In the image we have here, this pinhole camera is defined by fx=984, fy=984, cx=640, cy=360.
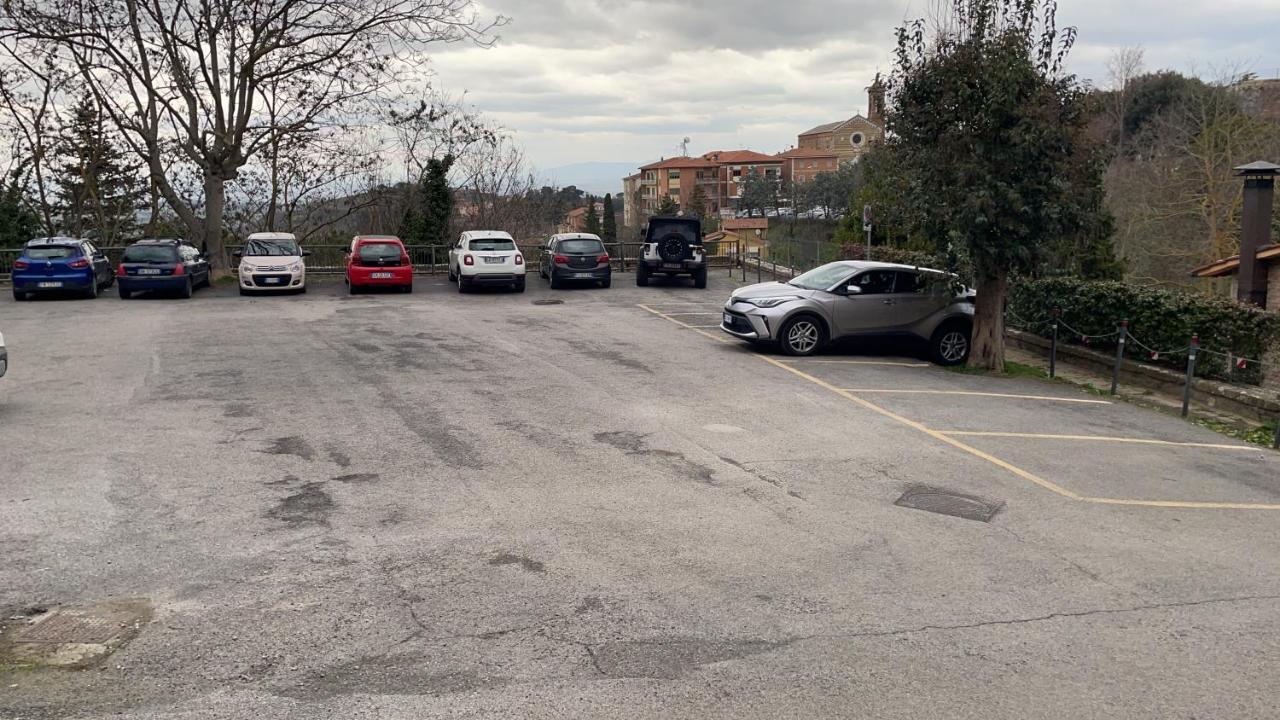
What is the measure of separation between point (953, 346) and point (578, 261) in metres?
12.0

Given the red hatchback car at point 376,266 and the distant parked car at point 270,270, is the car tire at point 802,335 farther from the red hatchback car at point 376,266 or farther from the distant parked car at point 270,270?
the distant parked car at point 270,270

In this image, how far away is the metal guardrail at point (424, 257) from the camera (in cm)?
2868

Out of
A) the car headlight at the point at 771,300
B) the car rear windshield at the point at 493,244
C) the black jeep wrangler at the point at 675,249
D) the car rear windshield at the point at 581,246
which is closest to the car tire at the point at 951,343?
the car headlight at the point at 771,300

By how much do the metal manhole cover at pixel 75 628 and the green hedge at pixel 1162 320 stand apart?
13.7 m

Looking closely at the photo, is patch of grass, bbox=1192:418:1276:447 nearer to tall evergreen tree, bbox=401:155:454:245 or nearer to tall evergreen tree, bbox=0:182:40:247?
tall evergreen tree, bbox=401:155:454:245

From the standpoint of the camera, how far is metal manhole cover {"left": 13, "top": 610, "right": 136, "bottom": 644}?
5.12 meters

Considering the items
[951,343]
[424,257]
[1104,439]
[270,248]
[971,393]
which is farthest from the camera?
[424,257]

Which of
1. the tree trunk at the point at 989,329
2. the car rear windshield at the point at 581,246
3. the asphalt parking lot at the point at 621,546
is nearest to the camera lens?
the asphalt parking lot at the point at 621,546

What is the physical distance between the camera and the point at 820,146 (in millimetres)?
153375

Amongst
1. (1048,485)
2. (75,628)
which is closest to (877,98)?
(1048,485)

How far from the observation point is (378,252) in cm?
2486

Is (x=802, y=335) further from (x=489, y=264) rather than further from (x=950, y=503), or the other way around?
(x=489, y=264)

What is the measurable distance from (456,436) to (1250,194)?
2139 centimetres

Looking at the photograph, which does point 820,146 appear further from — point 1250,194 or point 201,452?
point 201,452
